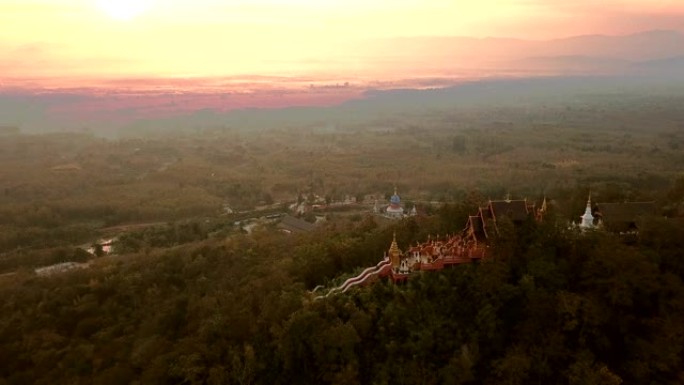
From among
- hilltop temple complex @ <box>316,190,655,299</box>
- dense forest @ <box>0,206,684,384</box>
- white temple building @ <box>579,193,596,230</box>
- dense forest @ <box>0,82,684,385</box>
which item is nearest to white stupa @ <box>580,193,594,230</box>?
white temple building @ <box>579,193,596,230</box>

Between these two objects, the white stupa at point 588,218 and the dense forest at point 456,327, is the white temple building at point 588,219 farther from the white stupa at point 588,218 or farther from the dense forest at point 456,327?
the dense forest at point 456,327

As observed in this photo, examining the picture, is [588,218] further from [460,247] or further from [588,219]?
[460,247]

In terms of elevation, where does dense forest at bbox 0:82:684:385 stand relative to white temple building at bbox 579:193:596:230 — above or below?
below

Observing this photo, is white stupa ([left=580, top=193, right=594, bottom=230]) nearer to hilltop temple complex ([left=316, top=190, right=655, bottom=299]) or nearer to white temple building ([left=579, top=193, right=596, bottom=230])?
white temple building ([left=579, top=193, right=596, bottom=230])

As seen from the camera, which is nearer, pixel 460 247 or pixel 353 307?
pixel 353 307

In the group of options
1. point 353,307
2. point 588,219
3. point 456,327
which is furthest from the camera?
point 588,219

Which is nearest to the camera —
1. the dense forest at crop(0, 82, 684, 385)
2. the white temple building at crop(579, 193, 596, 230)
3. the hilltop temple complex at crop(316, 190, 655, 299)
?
the dense forest at crop(0, 82, 684, 385)

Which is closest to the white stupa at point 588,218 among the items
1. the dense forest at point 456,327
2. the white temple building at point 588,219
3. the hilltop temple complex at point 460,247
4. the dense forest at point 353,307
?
the white temple building at point 588,219

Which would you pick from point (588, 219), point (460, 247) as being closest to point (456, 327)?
point (460, 247)

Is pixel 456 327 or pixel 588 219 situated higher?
pixel 588 219

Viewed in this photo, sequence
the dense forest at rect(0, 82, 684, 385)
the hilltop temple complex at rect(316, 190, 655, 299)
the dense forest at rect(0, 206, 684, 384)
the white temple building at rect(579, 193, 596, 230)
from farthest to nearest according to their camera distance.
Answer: the white temple building at rect(579, 193, 596, 230) < the hilltop temple complex at rect(316, 190, 655, 299) < the dense forest at rect(0, 82, 684, 385) < the dense forest at rect(0, 206, 684, 384)

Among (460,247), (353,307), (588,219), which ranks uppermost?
(588,219)
